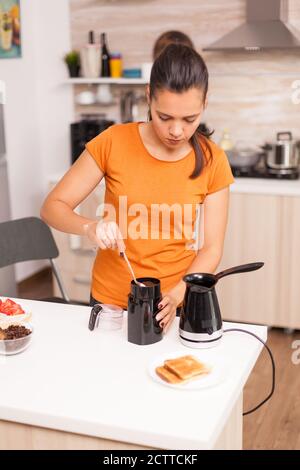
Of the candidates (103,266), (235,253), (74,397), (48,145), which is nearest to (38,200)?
(48,145)

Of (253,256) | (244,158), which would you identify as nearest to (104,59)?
(244,158)

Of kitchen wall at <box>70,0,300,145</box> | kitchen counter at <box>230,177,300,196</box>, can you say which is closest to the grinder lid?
kitchen counter at <box>230,177,300,196</box>

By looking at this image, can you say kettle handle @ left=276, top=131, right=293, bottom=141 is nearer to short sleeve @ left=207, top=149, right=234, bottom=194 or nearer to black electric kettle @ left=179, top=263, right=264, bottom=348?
short sleeve @ left=207, top=149, right=234, bottom=194

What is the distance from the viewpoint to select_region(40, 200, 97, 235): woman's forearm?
186 centimetres

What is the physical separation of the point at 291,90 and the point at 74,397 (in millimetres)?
2828

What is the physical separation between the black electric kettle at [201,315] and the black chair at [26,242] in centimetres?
114

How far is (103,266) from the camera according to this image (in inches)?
79.7

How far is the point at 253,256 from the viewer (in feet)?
11.7

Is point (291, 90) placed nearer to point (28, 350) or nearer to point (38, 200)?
point (38, 200)

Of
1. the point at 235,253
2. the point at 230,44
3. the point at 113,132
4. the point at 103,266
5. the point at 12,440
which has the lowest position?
the point at 235,253

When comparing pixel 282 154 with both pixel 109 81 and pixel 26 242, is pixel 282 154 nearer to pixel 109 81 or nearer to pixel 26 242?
pixel 109 81

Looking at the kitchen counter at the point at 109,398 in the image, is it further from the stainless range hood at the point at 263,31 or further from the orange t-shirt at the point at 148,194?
the stainless range hood at the point at 263,31

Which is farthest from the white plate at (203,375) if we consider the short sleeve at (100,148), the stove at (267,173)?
the stove at (267,173)

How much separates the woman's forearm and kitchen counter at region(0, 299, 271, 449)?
300 millimetres
